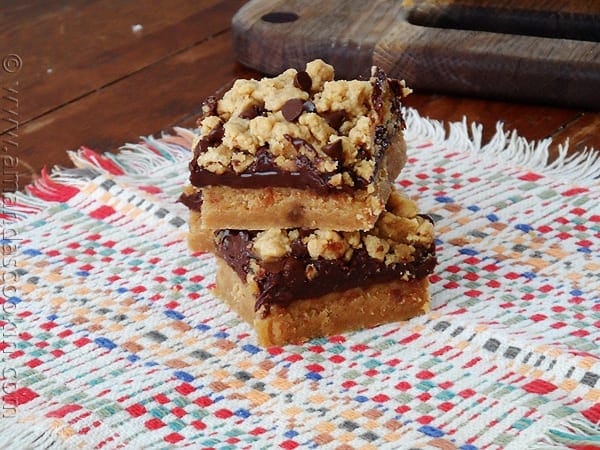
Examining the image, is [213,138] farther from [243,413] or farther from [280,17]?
[280,17]

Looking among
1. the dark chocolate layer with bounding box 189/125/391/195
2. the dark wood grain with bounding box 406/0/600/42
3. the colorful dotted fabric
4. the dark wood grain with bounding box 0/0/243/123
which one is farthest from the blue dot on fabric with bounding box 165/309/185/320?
the dark wood grain with bounding box 406/0/600/42

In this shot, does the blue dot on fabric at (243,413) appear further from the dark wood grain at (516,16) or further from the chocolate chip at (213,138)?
the dark wood grain at (516,16)

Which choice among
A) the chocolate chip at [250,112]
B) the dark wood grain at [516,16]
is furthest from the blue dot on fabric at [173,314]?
the dark wood grain at [516,16]

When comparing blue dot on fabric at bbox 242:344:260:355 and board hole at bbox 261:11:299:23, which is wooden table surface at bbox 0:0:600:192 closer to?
board hole at bbox 261:11:299:23

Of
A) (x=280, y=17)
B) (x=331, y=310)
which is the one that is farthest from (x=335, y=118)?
(x=280, y=17)

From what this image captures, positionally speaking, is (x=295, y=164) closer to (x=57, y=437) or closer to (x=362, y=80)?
(x=362, y=80)

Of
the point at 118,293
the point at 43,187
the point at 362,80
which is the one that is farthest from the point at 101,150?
the point at 362,80
